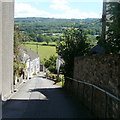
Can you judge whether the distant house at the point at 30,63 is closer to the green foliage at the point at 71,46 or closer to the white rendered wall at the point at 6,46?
the green foliage at the point at 71,46

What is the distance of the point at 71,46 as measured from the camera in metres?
18.4

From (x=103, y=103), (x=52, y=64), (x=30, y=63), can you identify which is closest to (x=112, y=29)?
(x=103, y=103)

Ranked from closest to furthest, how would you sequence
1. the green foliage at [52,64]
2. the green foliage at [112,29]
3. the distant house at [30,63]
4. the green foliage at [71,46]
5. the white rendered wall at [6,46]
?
the green foliage at [112,29] → the white rendered wall at [6,46] → the green foliage at [71,46] → the distant house at [30,63] → the green foliage at [52,64]

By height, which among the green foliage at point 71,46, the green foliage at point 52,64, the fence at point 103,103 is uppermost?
the green foliage at point 71,46

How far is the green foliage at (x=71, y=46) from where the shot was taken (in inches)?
714

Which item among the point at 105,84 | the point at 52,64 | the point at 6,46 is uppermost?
the point at 6,46

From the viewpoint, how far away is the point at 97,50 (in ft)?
61.9

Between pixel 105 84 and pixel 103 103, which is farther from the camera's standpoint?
pixel 105 84

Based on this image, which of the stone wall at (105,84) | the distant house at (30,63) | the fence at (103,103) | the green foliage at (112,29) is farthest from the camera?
the distant house at (30,63)

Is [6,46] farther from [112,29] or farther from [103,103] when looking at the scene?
[112,29]

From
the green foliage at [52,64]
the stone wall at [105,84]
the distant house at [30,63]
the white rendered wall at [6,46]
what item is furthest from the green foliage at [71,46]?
the green foliage at [52,64]

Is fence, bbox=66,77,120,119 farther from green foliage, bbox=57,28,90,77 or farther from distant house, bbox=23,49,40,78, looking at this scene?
distant house, bbox=23,49,40,78

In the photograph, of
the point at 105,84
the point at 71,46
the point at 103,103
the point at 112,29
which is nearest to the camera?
the point at 112,29

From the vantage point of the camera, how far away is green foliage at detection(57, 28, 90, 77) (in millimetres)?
18141
